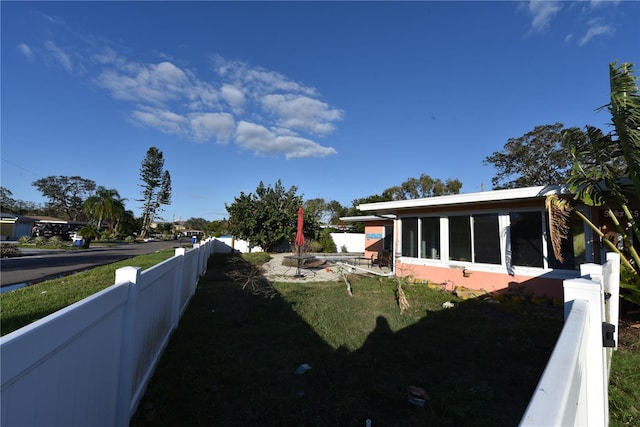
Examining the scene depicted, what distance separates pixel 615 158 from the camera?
5871 mm

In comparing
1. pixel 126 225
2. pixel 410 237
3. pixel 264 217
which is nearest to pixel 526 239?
pixel 410 237

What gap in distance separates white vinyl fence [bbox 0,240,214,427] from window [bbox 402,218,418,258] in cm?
895

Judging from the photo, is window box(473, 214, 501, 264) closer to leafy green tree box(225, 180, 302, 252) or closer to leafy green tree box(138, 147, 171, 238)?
leafy green tree box(225, 180, 302, 252)

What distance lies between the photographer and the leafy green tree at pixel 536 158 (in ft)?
95.9

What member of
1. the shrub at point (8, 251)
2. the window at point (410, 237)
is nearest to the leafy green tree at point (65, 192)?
the shrub at point (8, 251)

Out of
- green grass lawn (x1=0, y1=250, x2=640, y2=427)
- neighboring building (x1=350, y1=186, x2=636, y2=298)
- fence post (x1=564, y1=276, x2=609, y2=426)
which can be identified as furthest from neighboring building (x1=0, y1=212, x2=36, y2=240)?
fence post (x1=564, y1=276, x2=609, y2=426)

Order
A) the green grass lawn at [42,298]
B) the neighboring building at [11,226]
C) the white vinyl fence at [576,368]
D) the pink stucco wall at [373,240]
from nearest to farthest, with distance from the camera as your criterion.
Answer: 1. the white vinyl fence at [576,368]
2. the green grass lawn at [42,298]
3. the pink stucco wall at [373,240]
4. the neighboring building at [11,226]

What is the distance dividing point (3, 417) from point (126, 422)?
179cm

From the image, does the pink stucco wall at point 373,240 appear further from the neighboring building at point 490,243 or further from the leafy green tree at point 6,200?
the leafy green tree at point 6,200

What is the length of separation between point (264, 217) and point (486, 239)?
15683mm

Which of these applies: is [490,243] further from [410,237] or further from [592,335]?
[592,335]

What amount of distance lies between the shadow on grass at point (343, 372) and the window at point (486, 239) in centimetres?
267

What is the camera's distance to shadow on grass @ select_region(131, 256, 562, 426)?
3.07 metres

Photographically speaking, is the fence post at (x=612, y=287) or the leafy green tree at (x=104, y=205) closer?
the fence post at (x=612, y=287)
